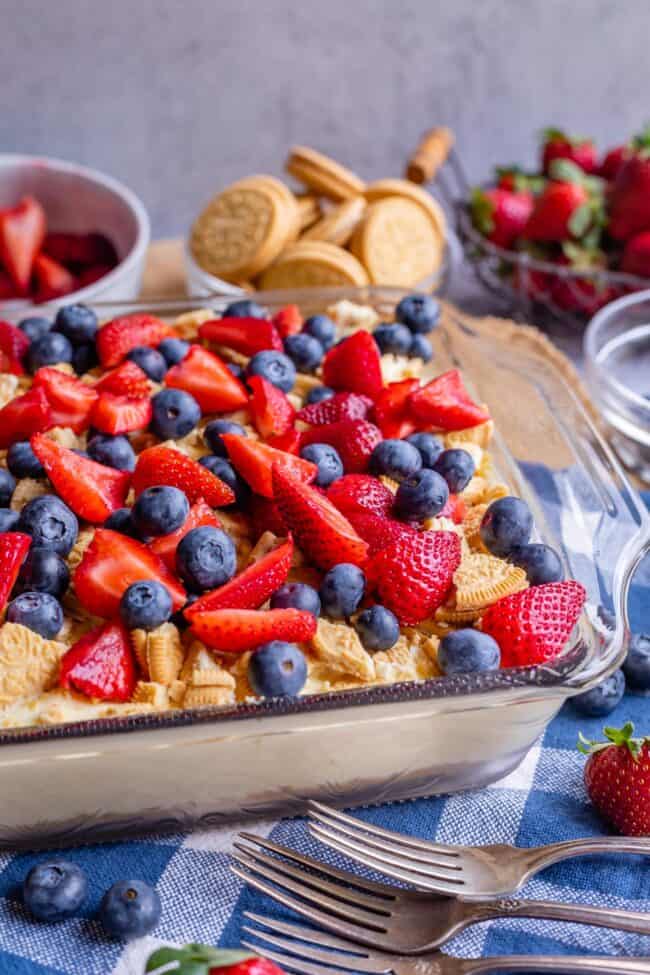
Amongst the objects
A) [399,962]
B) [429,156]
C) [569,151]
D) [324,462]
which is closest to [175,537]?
[324,462]

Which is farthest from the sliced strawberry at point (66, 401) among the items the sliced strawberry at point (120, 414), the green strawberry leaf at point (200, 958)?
the green strawberry leaf at point (200, 958)

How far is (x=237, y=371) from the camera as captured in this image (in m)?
1.99

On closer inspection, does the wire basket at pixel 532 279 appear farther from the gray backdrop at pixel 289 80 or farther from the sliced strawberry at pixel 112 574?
the sliced strawberry at pixel 112 574

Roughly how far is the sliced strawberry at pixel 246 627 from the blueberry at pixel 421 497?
276 mm

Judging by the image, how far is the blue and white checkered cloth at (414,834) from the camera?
1.37 meters

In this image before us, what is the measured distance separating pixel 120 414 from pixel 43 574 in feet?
1.24

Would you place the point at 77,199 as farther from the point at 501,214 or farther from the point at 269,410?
the point at 269,410

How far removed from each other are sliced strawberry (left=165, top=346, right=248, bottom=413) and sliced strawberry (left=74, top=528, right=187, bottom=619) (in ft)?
1.41

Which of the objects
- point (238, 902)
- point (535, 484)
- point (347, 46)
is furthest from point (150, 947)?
point (347, 46)

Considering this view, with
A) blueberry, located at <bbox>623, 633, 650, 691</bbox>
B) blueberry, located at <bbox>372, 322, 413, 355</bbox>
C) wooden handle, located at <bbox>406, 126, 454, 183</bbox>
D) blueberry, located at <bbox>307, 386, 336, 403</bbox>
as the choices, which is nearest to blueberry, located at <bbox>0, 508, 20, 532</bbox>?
blueberry, located at <bbox>307, 386, 336, 403</bbox>

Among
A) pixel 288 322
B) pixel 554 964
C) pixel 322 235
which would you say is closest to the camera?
pixel 554 964

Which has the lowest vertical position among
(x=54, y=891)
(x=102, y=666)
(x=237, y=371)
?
(x=54, y=891)

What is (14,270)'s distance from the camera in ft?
8.92

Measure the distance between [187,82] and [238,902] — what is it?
91.9 inches
